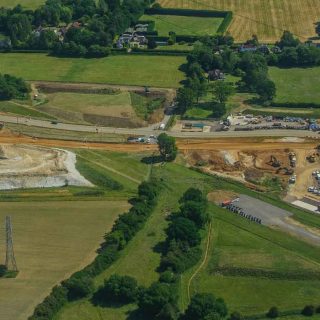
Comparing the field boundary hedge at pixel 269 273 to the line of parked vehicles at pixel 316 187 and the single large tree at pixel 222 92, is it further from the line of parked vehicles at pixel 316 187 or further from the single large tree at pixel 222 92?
the single large tree at pixel 222 92

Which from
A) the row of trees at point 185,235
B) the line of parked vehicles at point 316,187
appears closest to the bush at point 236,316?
the row of trees at point 185,235

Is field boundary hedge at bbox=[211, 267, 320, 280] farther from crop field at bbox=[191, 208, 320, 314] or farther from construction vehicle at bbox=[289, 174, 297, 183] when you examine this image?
construction vehicle at bbox=[289, 174, 297, 183]

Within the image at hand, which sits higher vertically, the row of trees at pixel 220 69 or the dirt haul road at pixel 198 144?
the row of trees at pixel 220 69

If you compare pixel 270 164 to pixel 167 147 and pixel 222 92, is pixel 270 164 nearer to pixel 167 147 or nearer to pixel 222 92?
pixel 167 147

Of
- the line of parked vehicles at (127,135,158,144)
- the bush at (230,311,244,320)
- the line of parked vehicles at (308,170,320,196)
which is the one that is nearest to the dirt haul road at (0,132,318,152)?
the line of parked vehicles at (127,135,158,144)

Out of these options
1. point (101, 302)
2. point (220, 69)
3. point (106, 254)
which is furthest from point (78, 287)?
point (220, 69)

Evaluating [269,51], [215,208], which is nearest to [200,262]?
[215,208]

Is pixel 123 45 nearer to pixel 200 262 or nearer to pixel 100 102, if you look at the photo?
pixel 100 102
